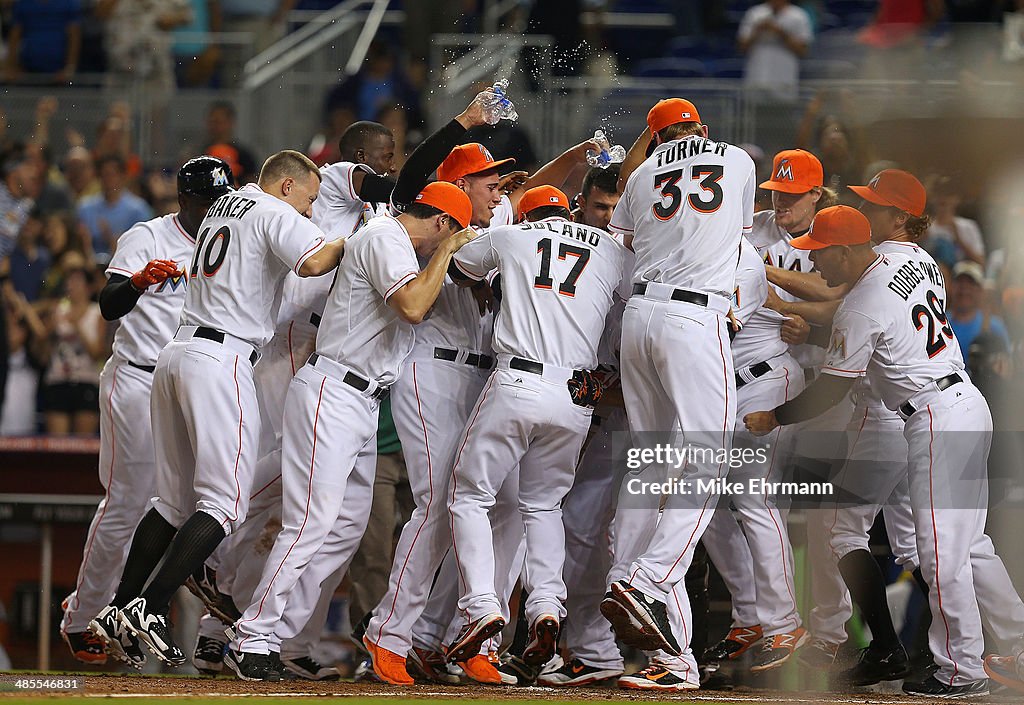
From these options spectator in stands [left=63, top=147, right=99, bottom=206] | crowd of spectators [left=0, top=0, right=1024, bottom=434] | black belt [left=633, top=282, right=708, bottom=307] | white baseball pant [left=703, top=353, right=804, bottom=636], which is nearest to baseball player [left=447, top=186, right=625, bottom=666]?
black belt [left=633, top=282, right=708, bottom=307]

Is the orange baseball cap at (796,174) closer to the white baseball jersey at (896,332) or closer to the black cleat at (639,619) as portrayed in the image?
the white baseball jersey at (896,332)

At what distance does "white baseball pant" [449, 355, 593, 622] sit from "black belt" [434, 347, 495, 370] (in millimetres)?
320

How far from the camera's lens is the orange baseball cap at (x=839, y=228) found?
5.53 m

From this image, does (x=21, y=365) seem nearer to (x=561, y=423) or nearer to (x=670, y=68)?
(x=670, y=68)

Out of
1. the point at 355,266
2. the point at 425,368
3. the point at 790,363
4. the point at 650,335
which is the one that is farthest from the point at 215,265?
the point at 790,363

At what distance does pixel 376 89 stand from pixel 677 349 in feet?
11.5

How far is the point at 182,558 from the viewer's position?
5.07 meters

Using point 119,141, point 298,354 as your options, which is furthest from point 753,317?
point 119,141

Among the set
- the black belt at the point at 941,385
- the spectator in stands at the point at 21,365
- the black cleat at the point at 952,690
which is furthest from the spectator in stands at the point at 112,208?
the black cleat at the point at 952,690

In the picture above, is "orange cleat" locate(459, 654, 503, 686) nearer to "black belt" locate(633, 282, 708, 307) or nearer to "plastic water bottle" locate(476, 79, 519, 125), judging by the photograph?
"black belt" locate(633, 282, 708, 307)

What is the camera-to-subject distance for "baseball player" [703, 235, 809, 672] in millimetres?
5457

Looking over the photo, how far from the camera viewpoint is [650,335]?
16.8 feet

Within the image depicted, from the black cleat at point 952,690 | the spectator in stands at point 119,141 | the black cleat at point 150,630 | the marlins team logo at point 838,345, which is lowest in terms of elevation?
the black cleat at point 952,690

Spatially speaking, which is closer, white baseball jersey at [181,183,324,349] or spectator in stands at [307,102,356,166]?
white baseball jersey at [181,183,324,349]
